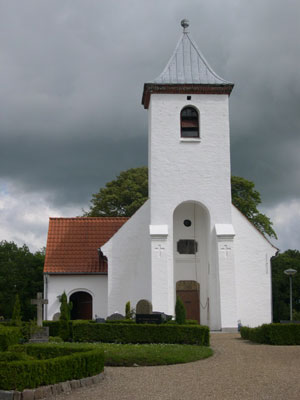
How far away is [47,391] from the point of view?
369 inches

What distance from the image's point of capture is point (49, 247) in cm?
2828

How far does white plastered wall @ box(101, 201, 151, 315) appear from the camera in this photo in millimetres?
25312

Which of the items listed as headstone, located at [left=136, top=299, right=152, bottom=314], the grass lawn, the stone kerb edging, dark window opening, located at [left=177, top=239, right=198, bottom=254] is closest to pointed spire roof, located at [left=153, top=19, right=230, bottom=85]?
dark window opening, located at [left=177, top=239, right=198, bottom=254]

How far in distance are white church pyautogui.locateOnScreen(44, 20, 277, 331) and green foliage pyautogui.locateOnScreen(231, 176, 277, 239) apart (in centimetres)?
1131

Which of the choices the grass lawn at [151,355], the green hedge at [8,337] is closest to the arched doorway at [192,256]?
the grass lawn at [151,355]

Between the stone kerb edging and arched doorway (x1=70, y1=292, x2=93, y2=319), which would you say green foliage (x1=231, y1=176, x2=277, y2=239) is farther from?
the stone kerb edging

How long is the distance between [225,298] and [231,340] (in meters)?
4.60

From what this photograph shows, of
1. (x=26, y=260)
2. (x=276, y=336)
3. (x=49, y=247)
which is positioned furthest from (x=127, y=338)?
(x=26, y=260)

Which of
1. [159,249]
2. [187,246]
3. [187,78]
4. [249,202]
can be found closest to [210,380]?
[159,249]

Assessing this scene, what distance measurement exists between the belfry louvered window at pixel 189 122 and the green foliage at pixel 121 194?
1393 cm

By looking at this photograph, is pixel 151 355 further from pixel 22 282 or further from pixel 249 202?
pixel 22 282

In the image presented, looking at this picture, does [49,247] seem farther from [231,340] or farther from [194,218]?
[231,340]

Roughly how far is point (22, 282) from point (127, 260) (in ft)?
61.3

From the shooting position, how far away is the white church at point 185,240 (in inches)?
946
